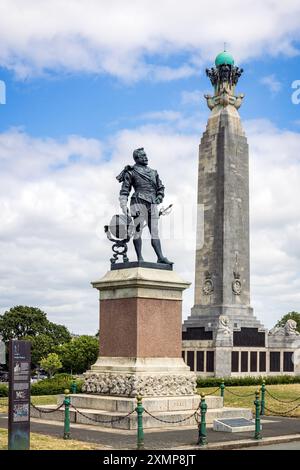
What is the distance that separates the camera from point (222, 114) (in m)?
63.0

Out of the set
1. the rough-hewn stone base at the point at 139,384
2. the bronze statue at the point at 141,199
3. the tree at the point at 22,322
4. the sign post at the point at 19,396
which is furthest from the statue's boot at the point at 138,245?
the tree at the point at 22,322

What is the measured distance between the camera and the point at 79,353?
86.0 meters

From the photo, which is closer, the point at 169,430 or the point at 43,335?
the point at 169,430

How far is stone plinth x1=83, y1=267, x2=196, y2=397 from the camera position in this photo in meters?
22.2

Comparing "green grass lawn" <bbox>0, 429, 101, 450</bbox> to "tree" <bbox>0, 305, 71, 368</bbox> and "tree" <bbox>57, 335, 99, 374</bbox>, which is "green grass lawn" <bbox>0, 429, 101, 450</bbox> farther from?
"tree" <bbox>0, 305, 71, 368</bbox>

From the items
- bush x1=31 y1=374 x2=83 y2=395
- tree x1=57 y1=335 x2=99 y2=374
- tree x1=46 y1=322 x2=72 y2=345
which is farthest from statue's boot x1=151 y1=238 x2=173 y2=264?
tree x1=46 y1=322 x2=72 y2=345

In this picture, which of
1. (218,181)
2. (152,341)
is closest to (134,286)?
(152,341)

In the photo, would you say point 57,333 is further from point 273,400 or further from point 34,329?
point 273,400

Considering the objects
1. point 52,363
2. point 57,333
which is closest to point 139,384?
point 52,363

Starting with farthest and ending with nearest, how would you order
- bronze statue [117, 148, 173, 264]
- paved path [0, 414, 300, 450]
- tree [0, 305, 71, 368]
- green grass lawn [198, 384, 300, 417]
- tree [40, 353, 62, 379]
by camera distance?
tree [0, 305, 71, 368] → tree [40, 353, 62, 379] → green grass lawn [198, 384, 300, 417] → bronze statue [117, 148, 173, 264] → paved path [0, 414, 300, 450]

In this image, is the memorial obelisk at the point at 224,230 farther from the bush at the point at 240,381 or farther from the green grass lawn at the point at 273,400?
the green grass lawn at the point at 273,400

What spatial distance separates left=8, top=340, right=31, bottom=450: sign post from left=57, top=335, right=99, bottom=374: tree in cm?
6784

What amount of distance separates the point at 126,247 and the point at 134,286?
1.90 m
